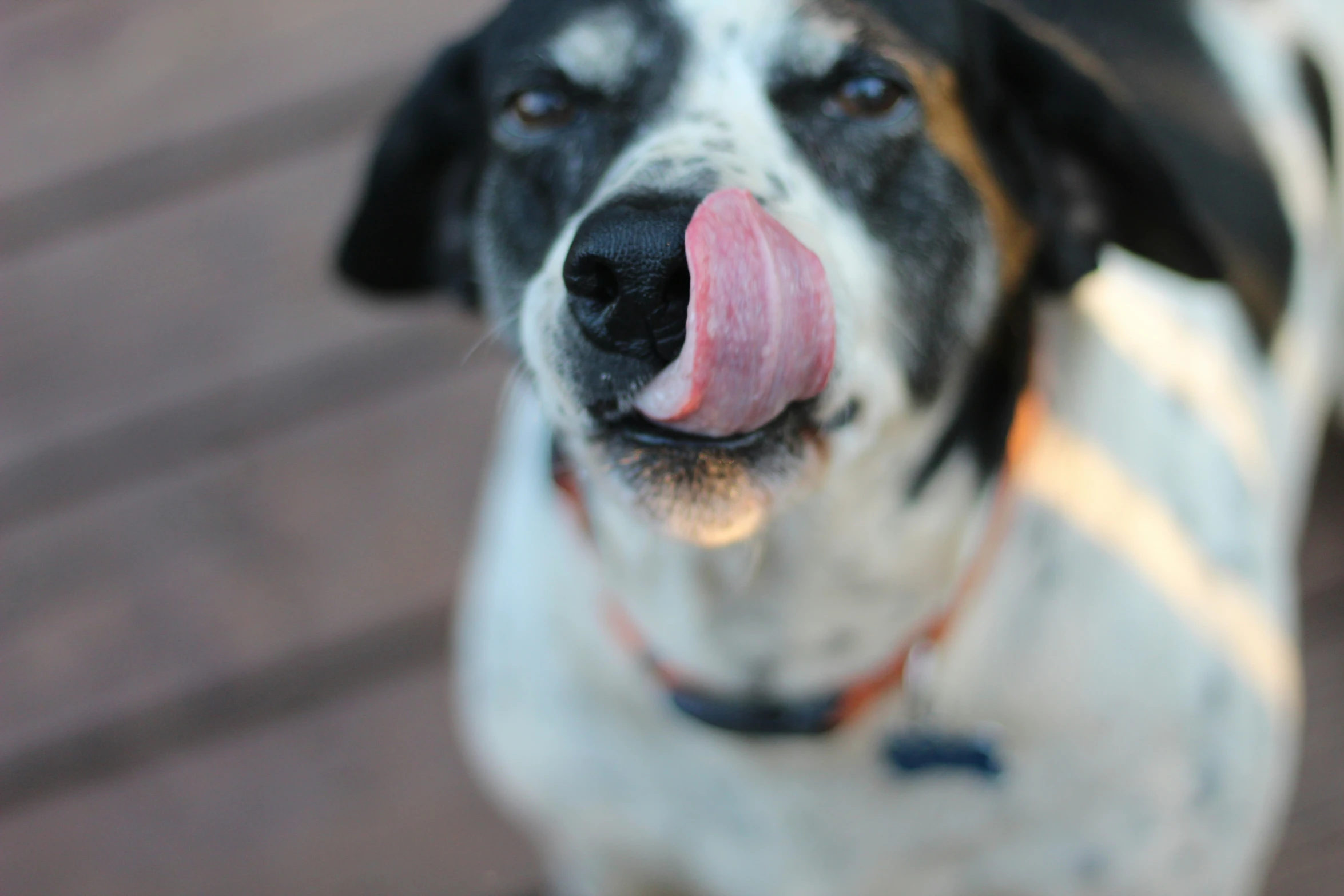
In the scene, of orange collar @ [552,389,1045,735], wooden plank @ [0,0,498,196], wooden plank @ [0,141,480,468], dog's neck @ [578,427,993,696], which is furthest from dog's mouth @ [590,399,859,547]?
wooden plank @ [0,0,498,196]

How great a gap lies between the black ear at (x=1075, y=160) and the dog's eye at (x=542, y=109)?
341 mm

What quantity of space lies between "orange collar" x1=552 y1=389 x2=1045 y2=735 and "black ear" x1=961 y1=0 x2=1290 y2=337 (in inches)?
6.5

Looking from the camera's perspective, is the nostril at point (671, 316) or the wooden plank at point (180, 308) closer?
the nostril at point (671, 316)

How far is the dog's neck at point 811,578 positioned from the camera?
1115mm

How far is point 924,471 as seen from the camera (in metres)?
1.12

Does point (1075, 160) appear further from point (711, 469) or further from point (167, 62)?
point (167, 62)

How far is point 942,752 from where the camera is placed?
121 cm

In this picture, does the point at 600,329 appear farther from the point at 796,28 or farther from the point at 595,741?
the point at 595,741

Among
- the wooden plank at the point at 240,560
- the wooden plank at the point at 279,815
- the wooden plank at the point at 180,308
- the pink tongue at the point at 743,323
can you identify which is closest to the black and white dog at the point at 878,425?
the pink tongue at the point at 743,323

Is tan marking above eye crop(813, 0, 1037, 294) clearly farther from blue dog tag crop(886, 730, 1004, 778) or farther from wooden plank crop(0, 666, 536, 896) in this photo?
wooden plank crop(0, 666, 536, 896)

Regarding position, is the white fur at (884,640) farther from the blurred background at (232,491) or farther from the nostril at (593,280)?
the blurred background at (232,491)

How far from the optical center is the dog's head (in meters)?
0.84

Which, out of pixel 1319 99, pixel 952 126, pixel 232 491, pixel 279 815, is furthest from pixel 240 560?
pixel 1319 99

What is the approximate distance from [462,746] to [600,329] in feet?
3.71
